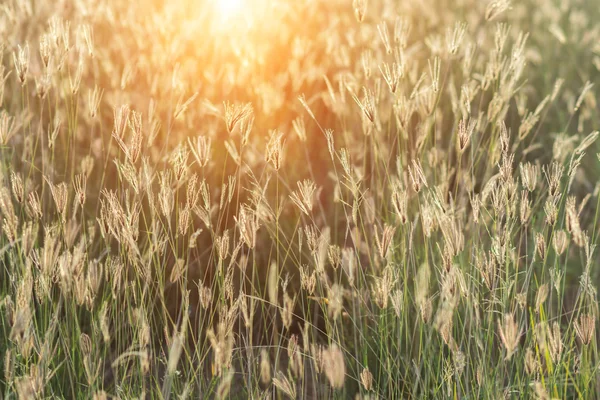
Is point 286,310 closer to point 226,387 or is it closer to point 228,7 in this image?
point 226,387

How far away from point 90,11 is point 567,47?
213 cm

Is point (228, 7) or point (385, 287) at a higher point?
point (228, 7)

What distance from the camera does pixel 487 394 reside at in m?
1.32

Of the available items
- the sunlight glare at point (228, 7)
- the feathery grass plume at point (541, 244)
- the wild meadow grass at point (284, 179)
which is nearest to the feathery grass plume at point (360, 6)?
the wild meadow grass at point (284, 179)

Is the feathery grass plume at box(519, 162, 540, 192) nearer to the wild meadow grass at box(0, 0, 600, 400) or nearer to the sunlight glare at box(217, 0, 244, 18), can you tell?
the wild meadow grass at box(0, 0, 600, 400)

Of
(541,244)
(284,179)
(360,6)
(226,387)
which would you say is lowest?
(226,387)

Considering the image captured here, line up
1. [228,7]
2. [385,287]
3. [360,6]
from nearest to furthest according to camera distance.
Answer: [385,287], [360,6], [228,7]

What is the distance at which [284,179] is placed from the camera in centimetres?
234

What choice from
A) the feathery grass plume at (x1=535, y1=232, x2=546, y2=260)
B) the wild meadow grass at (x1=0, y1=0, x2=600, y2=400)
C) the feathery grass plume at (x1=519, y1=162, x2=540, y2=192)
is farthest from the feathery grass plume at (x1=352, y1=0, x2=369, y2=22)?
the feathery grass plume at (x1=535, y1=232, x2=546, y2=260)

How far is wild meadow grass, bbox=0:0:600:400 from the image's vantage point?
1.49m

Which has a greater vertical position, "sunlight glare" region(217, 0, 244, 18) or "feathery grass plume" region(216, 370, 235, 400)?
"sunlight glare" region(217, 0, 244, 18)

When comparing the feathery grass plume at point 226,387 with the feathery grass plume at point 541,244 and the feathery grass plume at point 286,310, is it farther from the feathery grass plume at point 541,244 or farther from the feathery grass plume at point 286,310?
the feathery grass plume at point 541,244

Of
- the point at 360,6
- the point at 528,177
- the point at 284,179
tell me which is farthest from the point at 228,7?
the point at 528,177

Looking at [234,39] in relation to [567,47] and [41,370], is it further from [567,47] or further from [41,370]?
[567,47]
